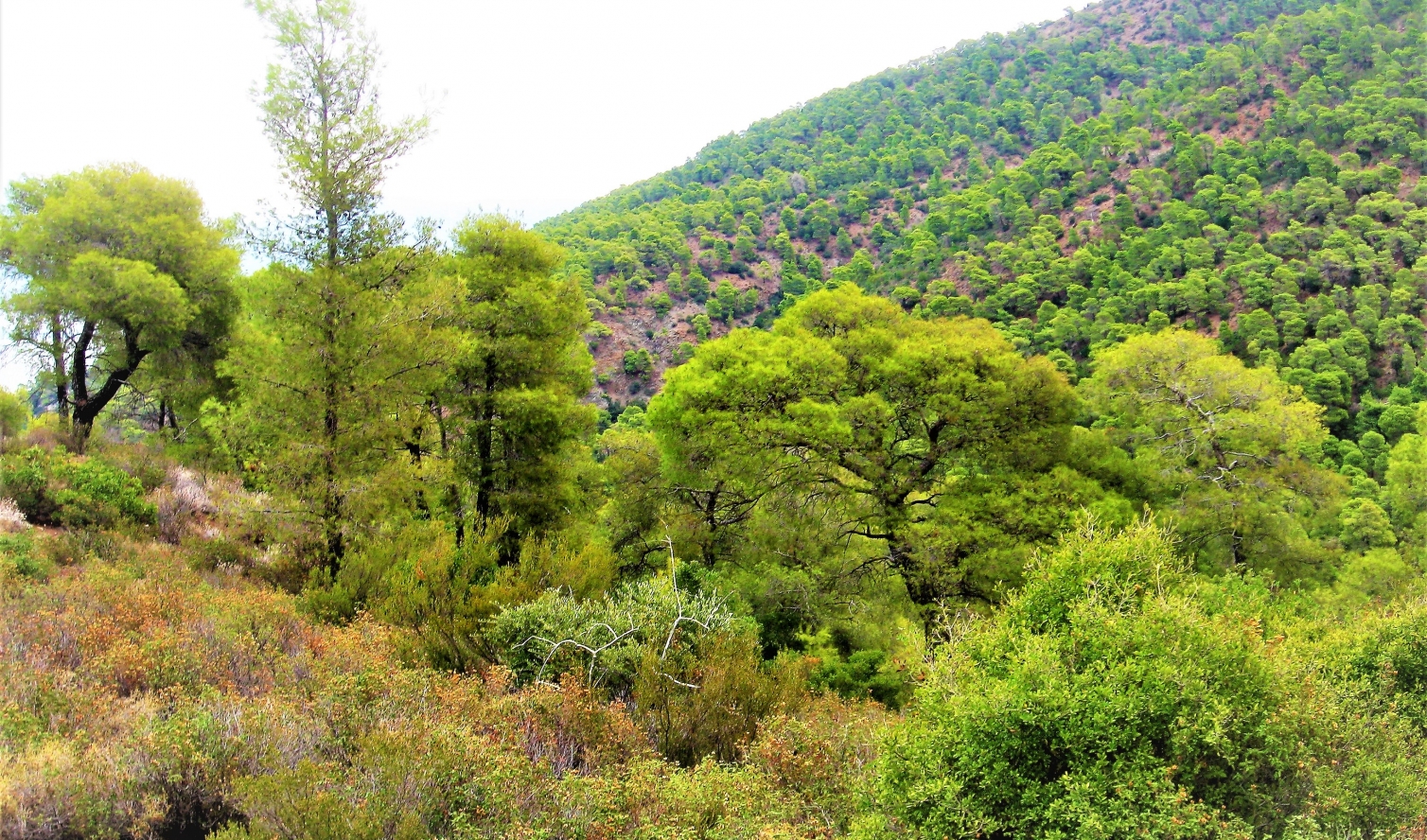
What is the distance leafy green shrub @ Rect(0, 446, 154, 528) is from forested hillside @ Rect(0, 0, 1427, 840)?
0.07m

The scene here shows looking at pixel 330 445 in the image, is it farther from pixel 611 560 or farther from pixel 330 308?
pixel 611 560

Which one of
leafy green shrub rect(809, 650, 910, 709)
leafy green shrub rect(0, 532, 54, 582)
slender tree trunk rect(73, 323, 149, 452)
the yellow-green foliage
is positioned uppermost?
slender tree trunk rect(73, 323, 149, 452)

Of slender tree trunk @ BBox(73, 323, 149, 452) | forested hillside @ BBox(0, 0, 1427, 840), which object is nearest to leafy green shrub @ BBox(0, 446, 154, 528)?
forested hillside @ BBox(0, 0, 1427, 840)

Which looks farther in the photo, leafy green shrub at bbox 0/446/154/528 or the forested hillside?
leafy green shrub at bbox 0/446/154/528

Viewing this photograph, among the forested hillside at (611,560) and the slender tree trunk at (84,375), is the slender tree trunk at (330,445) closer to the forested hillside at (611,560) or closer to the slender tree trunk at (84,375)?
the forested hillside at (611,560)

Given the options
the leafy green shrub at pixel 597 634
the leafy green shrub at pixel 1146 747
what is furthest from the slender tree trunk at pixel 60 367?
the leafy green shrub at pixel 1146 747

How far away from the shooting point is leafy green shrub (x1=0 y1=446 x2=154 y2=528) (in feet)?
31.6

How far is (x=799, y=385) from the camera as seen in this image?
1458cm

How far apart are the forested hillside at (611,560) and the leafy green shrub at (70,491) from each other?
0.07m

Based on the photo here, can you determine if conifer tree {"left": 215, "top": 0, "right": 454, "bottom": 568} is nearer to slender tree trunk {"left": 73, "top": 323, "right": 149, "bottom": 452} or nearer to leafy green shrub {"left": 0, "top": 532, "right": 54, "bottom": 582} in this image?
leafy green shrub {"left": 0, "top": 532, "right": 54, "bottom": 582}

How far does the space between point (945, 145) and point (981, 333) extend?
263ft

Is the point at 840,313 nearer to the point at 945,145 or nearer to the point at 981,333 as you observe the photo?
the point at 981,333

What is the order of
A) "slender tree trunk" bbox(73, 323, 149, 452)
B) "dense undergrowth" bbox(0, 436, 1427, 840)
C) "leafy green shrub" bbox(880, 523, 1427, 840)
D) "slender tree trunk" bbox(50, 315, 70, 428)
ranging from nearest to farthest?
"dense undergrowth" bbox(0, 436, 1427, 840) < "leafy green shrub" bbox(880, 523, 1427, 840) < "slender tree trunk" bbox(50, 315, 70, 428) < "slender tree trunk" bbox(73, 323, 149, 452)

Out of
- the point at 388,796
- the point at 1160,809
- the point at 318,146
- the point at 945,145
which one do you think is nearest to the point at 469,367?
the point at 318,146
